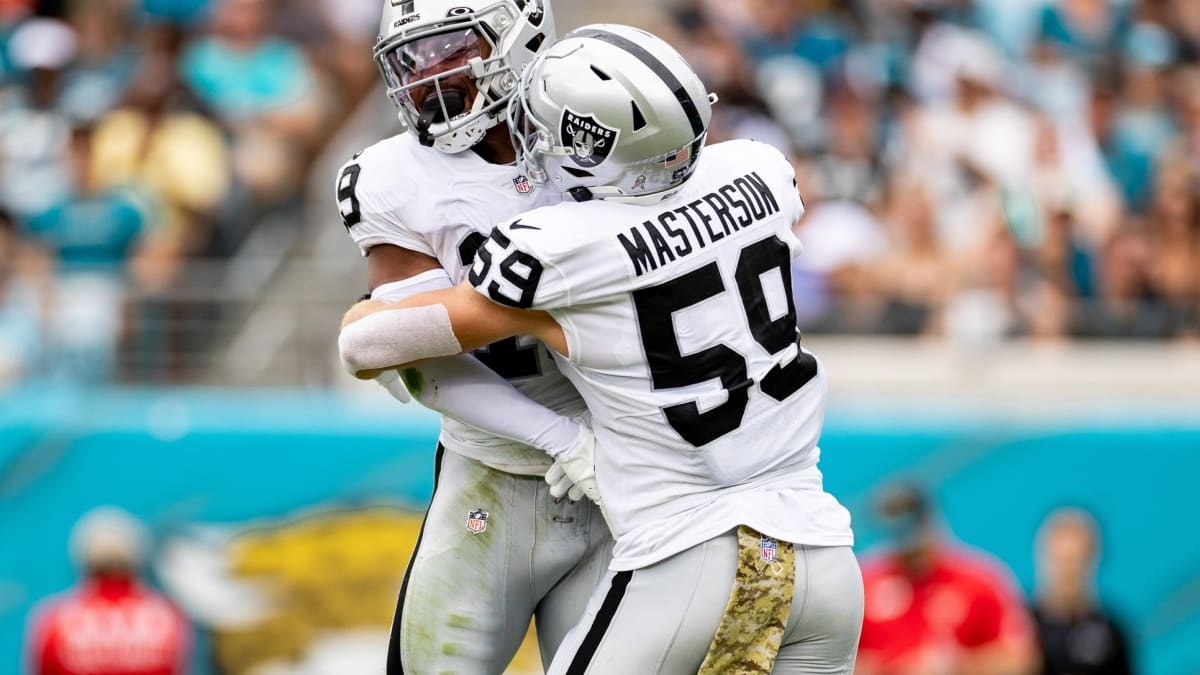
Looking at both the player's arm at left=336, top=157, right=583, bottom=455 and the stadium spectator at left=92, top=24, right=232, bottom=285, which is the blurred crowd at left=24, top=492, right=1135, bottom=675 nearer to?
the stadium spectator at left=92, top=24, right=232, bottom=285

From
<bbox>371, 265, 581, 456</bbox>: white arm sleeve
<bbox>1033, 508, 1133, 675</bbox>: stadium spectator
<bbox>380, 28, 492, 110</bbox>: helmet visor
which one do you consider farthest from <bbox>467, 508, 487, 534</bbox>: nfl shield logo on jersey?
<bbox>1033, 508, 1133, 675</bbox>: stadium spectator

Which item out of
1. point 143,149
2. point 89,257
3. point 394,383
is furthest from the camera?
point 143,149

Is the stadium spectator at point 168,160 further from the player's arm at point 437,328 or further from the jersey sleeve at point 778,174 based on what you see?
the jersey sleeve at point 778,174

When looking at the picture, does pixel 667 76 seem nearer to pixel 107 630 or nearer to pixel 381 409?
pixel 381 409

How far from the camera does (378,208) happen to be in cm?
407

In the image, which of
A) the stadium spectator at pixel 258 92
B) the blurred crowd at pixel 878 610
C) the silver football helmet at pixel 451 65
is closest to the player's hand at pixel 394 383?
the silver football helmet at pixel 451 65

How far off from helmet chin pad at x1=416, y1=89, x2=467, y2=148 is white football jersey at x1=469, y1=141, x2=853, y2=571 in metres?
0.35

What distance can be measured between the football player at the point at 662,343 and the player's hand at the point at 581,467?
5 centimetres

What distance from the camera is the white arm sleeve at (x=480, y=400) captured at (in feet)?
13.3

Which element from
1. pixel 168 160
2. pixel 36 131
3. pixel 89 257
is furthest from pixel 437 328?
pixel 36 131

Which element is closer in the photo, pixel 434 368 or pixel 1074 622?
pixel 434 368

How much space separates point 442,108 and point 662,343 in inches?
27.6

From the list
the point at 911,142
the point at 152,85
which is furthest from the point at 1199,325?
the point at 152,85

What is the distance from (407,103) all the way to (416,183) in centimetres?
17
